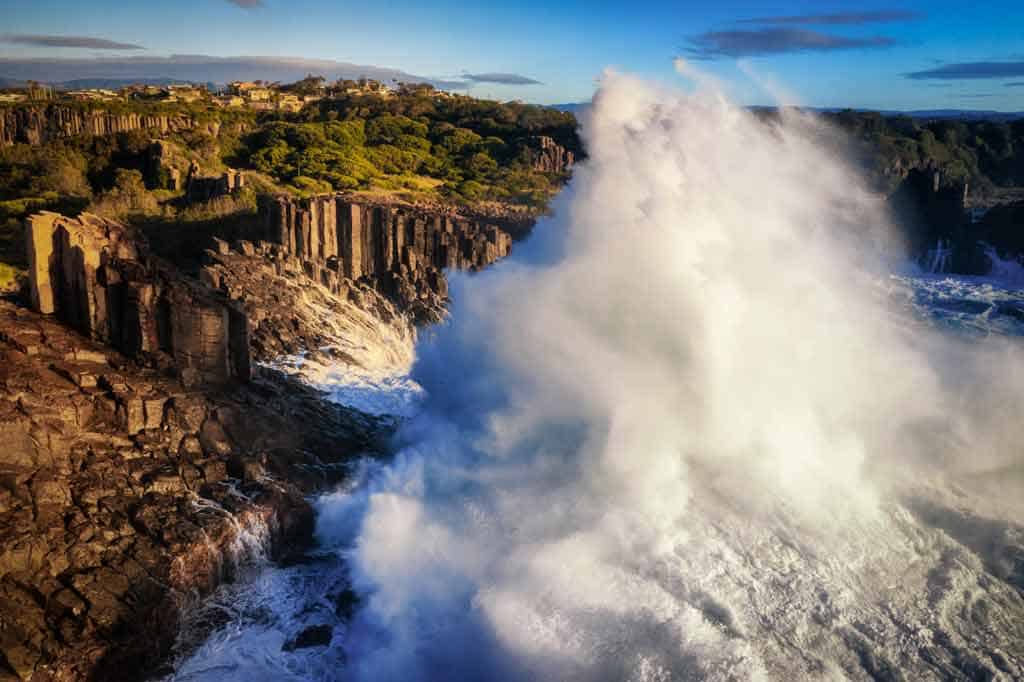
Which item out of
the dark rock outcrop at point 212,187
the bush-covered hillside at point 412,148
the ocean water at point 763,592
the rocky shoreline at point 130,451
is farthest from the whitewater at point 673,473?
the bush-covered hillside at point 412,148

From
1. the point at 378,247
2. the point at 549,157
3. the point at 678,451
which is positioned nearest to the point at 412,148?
the point at 549,157

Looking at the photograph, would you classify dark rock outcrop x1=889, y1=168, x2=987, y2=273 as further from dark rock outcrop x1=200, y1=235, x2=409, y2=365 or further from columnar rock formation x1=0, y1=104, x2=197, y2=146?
columnar rock formation x1=0, y1=104, x2=197, y2=146

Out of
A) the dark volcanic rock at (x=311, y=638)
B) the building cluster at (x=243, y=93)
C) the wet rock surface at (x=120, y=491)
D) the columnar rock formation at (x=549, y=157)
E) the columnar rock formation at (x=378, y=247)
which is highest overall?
the building cluster at (x=243, y=93)

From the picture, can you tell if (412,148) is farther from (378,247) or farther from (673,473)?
(673,473)

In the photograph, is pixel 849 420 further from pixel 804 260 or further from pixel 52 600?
pixel 52 600

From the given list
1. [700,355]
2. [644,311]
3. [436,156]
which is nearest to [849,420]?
[700,355]

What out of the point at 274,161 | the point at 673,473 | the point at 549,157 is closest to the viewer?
the point at 673,473

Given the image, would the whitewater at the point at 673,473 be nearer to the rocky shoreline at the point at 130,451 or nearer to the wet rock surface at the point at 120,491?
the wet rock surface at the point at 120,491
